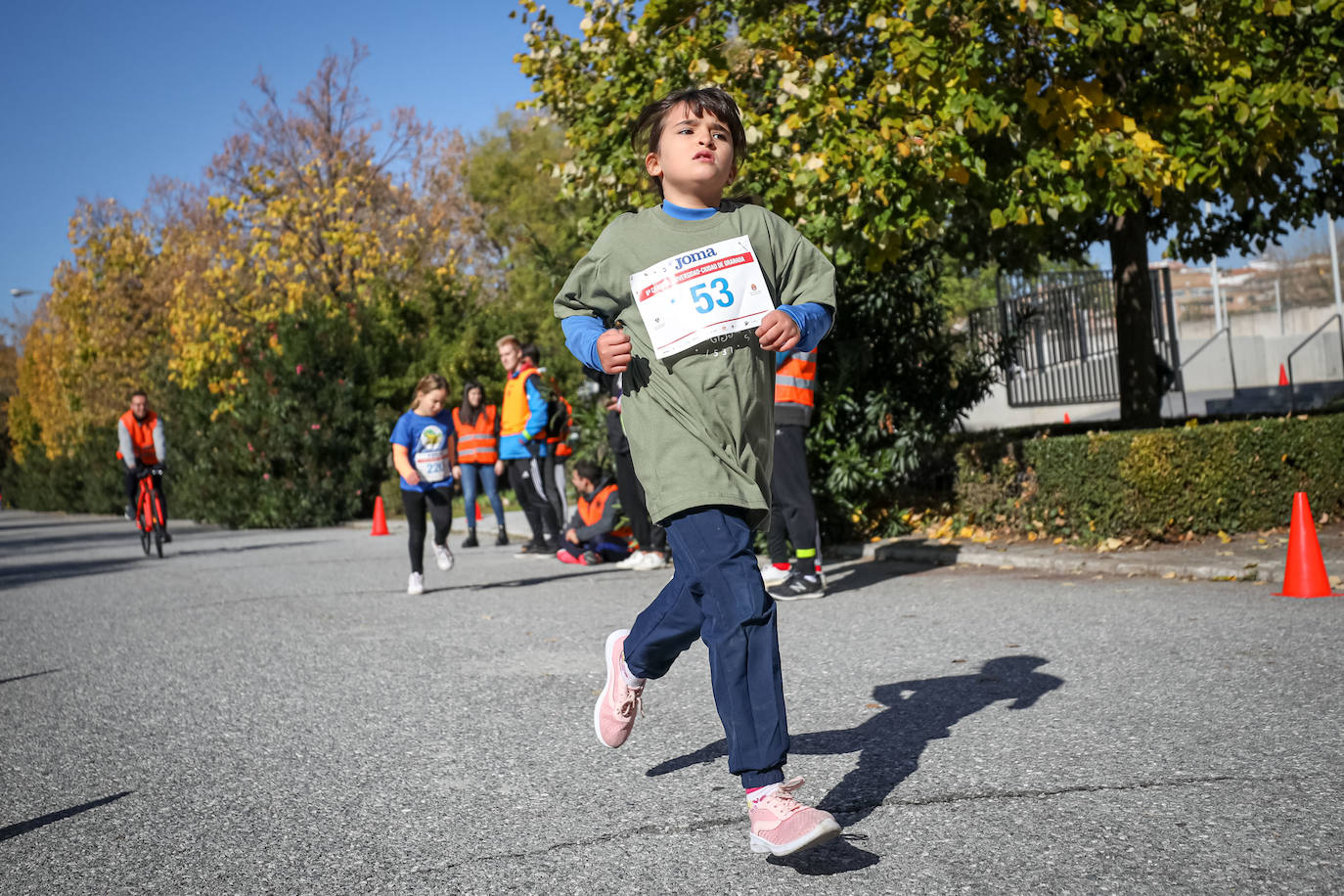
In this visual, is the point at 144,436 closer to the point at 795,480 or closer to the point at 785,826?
the point at 795,480

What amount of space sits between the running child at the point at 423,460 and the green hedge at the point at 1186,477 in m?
4.59

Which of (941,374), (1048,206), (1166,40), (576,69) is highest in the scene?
(576,69)

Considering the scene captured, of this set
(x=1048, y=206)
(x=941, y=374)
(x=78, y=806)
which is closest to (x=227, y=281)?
(x=941, y=374)

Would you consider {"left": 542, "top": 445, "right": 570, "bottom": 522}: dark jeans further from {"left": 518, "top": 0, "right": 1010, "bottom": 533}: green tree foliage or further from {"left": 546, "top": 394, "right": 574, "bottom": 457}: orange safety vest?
{"left": 518, "top": 0, "right": 1010, "bottom": 533}: green tree foliage

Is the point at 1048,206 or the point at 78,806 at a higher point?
the point at 1048,206

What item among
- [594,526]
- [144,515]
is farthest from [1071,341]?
[144,515]

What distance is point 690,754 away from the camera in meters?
4.33

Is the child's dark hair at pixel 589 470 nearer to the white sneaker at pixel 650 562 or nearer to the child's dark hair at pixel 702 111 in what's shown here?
the white sneaker at pixel 650 562

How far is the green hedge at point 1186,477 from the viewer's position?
363 inches

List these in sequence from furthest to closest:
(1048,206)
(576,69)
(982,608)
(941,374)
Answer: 1. (576,69)
2. (941,374)
3. (1048,206)
4. (982,608)

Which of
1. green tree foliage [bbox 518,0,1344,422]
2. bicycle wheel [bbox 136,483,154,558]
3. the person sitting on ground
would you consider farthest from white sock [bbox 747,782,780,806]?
bicycle wheel [bbox 136,483,154,558]

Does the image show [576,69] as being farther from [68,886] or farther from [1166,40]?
[68,886]

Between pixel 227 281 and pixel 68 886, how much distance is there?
2737 centimetres

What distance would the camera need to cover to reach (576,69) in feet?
40.0
